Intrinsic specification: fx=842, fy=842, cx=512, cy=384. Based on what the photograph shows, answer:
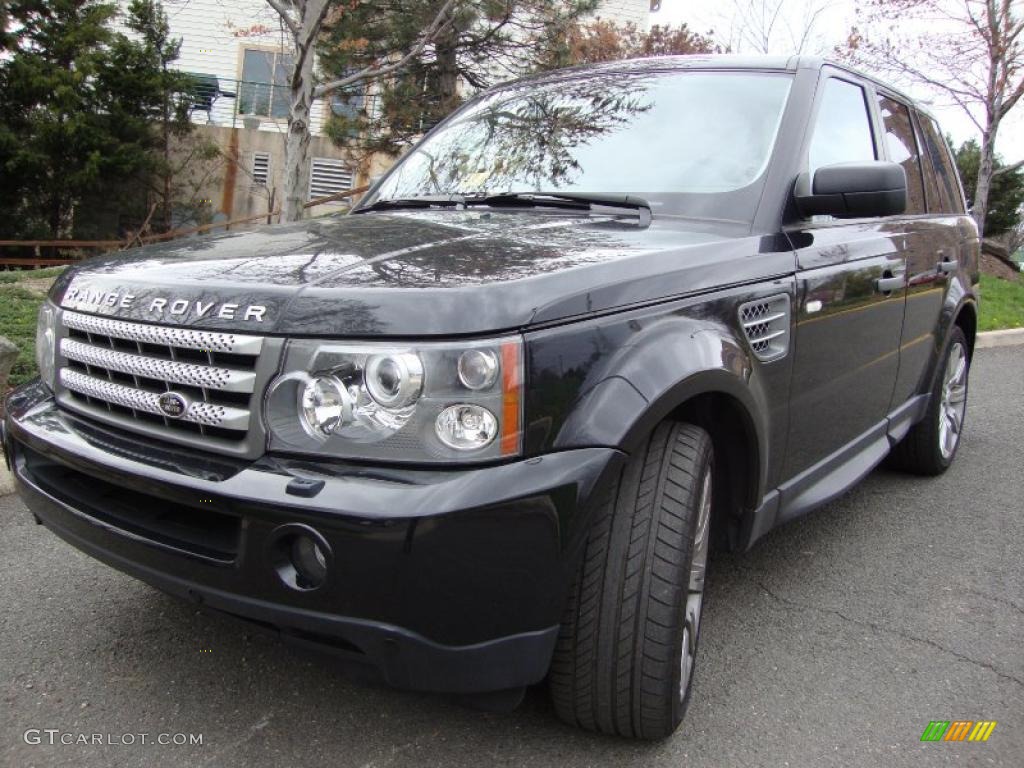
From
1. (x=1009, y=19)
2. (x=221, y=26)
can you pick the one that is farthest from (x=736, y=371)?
(x=221, y=26)

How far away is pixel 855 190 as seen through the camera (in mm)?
2455

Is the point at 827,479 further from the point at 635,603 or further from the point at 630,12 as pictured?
the point at 630,12

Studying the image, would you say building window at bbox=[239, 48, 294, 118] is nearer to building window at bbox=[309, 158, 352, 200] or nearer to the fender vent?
building window at bbox=[309, 158, 352, 200]

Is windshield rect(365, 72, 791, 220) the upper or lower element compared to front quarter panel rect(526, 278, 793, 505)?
upper

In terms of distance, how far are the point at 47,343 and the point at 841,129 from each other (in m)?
2.76

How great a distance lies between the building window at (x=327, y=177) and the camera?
17359mm

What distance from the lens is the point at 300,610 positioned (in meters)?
1.67

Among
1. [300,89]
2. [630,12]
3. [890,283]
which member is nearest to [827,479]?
[890,283]

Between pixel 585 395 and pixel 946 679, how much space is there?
63.4 inches

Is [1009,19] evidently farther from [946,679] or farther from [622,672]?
[622,672]

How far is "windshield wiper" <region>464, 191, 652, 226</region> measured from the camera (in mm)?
2572

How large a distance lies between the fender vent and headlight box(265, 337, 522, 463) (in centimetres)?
87

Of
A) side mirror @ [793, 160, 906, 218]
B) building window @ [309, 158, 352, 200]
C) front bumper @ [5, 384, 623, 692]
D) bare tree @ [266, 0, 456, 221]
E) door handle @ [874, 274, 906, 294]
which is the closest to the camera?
front bumper @ [5, 384, 623, 692]

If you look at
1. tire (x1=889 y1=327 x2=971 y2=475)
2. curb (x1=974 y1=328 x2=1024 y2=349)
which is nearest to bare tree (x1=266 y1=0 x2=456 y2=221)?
tire (x1=889 y1=327 x2=971 y2=475)
